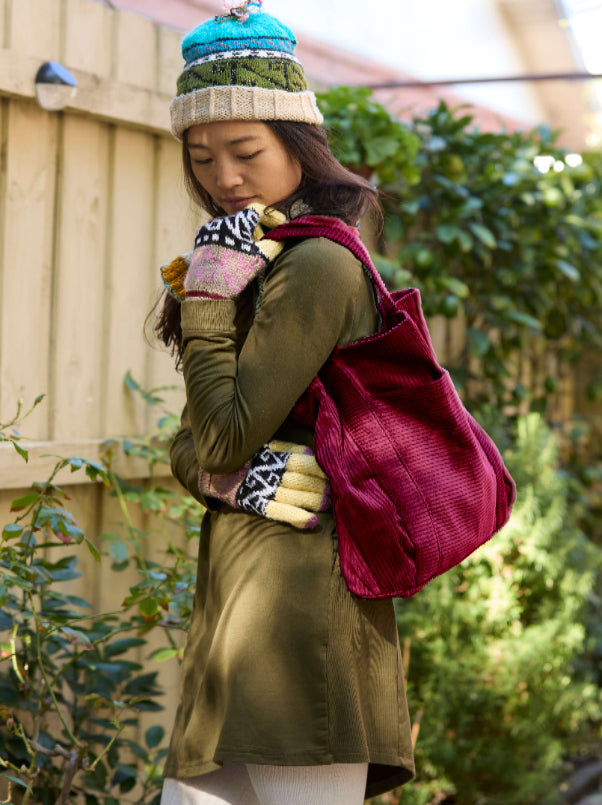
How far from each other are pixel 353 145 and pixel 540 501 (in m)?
1.54

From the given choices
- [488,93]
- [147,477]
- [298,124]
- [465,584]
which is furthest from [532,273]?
[488,93]

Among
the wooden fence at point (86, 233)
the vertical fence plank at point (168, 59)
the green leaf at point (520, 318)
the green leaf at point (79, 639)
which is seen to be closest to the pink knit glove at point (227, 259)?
the green leaf at point (79, 639)

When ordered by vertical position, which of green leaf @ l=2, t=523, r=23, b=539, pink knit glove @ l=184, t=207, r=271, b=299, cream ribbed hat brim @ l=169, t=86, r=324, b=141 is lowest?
green leaf @ l=2, t=523, r=23, b=539

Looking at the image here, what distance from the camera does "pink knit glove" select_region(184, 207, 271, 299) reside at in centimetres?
152

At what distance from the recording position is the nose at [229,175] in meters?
1.64

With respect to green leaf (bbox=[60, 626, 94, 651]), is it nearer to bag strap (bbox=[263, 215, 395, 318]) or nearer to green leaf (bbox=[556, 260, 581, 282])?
bag strap (bbox=[263, 215, 395, 318])

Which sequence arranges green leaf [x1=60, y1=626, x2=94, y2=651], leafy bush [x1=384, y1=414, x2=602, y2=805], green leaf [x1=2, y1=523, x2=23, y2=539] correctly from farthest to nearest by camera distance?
leafy bush [x1=384, y1=414, x2=602, y2=805], green leaf [x1=60, y1=626, x2=94, y2=651], green leaf [x1=2, y1=523, x2=23, y2=539]

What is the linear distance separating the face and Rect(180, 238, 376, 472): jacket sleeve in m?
0.17

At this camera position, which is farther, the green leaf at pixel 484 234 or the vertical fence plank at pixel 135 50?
the green leaf at pixel 484 234

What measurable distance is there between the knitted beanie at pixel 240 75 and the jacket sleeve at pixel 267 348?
0.27 meters

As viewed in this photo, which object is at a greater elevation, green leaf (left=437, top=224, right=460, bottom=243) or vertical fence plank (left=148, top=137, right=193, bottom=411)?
green leaf (left=437, top=224, right=460, bottom=243)

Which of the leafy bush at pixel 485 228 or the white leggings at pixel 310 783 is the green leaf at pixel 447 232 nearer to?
the leafy bush at pixel 485 228

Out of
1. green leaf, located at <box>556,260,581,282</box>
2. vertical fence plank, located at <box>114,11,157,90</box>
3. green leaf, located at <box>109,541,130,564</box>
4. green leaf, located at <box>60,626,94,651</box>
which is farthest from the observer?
green leaf, located at <box>556,260,581,282</box>

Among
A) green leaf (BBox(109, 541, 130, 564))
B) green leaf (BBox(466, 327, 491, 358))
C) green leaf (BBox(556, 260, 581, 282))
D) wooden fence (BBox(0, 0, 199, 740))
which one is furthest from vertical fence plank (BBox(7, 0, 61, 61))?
green leaf (BBox(556, 260, 581, 282))
